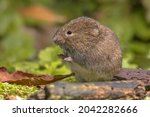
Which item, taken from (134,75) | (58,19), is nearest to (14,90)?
(134,75)

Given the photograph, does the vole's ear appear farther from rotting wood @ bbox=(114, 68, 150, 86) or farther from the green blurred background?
the green blurred background

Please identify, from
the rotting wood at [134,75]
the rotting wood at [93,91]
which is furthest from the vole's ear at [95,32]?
the rotting wood at [93,91]

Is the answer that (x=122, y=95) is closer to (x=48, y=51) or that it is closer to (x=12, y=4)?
(x=48, y=51)

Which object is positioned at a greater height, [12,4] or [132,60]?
[12,4]

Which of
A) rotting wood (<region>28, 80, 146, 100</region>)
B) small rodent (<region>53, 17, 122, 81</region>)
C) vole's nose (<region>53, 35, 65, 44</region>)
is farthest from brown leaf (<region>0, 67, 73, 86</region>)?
rotting wood (<region>28, 80, 146, 100</region>)

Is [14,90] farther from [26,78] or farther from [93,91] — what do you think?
[93,91]

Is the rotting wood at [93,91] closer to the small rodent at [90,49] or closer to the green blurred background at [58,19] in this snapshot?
the small rodent at [90,49]

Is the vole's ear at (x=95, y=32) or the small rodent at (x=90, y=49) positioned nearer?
the small rodent at (x=90, y=49)

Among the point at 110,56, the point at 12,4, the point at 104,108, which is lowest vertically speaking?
the point at 104,108

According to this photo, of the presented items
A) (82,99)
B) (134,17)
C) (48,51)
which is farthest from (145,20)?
(82,99)
